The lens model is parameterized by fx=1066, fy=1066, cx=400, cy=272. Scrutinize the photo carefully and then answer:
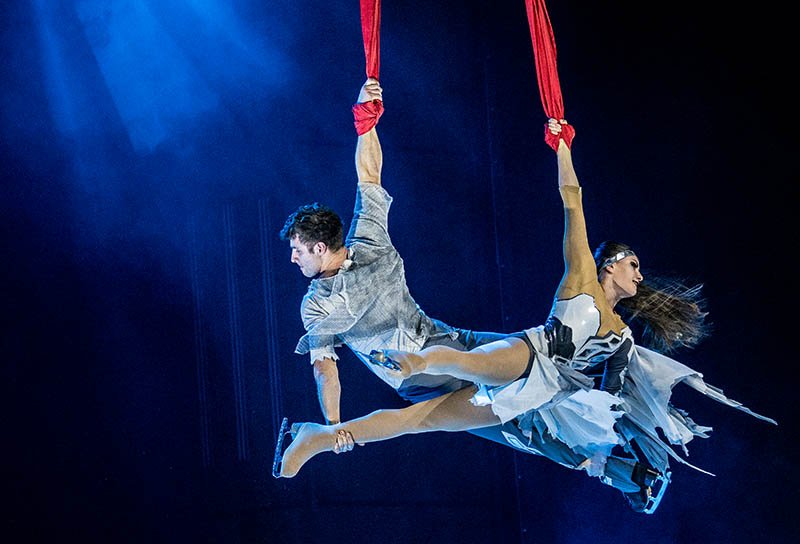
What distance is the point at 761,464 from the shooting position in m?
4.85

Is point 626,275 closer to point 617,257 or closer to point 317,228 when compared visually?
point 617,257

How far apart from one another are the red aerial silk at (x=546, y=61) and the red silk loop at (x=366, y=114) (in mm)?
639

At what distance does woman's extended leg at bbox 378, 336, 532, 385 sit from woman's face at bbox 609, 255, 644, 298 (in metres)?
0.54

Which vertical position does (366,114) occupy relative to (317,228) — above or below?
above

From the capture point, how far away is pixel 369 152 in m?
3.79

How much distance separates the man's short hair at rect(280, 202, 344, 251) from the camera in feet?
11.9

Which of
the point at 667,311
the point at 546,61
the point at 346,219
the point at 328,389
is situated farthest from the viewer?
the point at 346,219

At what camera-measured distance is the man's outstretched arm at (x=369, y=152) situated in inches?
148

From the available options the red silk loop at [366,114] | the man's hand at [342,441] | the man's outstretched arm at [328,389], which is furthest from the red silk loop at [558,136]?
the man's hand at [342,441]

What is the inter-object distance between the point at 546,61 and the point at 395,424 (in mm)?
1452

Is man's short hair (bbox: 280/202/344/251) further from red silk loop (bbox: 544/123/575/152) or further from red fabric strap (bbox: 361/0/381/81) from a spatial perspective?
red silk loop (bbox: 544/123/575/152)

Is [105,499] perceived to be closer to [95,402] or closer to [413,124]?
[95,402]

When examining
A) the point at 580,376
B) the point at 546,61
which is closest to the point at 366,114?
the point at 546,61

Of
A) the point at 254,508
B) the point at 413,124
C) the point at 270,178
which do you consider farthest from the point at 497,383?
the point at 413,124
